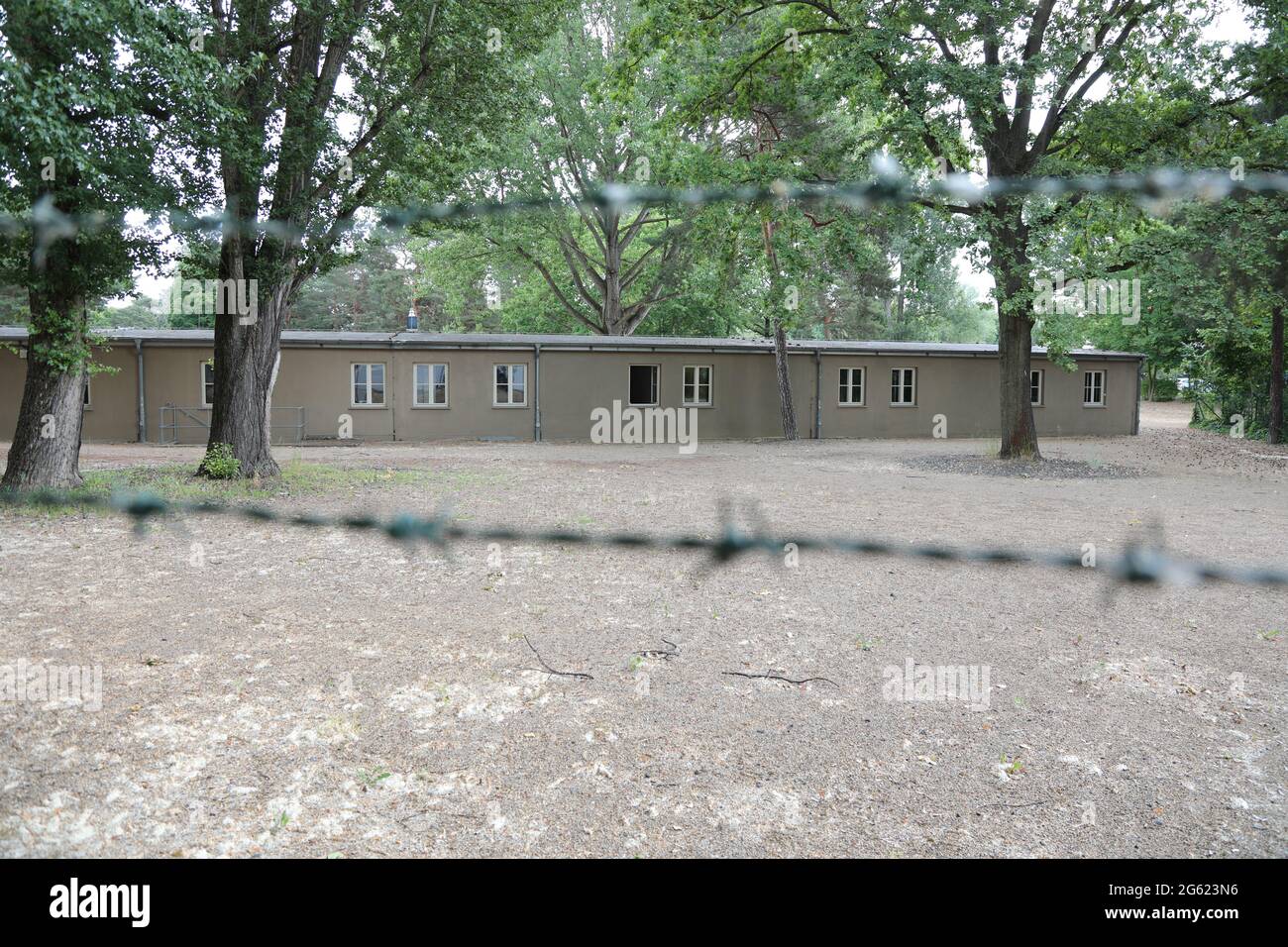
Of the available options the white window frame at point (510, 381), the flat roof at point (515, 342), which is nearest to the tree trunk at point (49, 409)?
the flat roof at point (515, 342)

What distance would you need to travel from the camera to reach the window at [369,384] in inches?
862

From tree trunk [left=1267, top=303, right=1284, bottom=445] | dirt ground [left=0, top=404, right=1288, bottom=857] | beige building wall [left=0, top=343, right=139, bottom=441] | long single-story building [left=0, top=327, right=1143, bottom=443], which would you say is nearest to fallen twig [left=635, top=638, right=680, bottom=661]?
dirt ground [left=0, top=404, right=1288, bottom=857]

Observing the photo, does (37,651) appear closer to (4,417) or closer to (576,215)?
(4,417)

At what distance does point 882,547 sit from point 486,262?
31.3m

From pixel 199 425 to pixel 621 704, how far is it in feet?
65.7

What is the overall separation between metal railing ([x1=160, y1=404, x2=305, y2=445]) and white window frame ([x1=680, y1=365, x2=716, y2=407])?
9936 millimetres

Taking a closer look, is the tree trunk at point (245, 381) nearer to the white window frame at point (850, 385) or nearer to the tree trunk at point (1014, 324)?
the tree trunk at point (1014, 324)

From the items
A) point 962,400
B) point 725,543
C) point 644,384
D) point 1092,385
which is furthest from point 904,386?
point 725,543

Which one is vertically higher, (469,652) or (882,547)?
(882,547)

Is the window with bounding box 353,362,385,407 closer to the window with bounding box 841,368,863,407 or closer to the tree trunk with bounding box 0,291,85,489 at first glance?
the tree trunk with bounding box 0,291,85,489

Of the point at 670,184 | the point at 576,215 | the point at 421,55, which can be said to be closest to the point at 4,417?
the point at 421,55

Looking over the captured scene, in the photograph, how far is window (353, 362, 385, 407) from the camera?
2191cm

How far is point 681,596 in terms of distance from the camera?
22.0 feet

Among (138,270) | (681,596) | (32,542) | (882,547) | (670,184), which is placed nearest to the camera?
(882,547)
